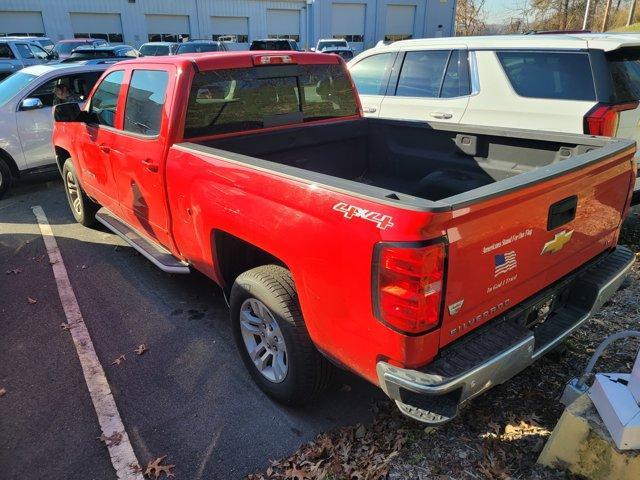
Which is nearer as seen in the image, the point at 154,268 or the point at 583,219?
the point at 583,219

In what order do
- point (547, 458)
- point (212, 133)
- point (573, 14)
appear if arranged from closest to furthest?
point (547, 458) → point (212, 133) → point (573, 14)

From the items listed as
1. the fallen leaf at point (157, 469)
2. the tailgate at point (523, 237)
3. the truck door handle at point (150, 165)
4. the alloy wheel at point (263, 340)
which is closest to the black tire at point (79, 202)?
the truck door handle at point (150, 165)

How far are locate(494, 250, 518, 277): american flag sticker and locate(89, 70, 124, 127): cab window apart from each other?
355 cm

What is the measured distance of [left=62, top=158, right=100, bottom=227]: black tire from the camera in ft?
18.9

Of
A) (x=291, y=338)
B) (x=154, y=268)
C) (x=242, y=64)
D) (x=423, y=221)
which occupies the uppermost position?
(x=242, y=64)

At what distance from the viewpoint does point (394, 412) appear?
298 centimetres

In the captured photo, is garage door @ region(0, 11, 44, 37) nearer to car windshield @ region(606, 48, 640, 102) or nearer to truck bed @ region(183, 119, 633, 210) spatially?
truck bed @ region(183, 119, 633, 210)

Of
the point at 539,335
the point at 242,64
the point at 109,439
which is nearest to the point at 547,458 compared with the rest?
the point at 539,335

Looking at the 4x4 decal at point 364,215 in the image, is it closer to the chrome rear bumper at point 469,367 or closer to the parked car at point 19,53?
the chrome rear bumper at point 469,367

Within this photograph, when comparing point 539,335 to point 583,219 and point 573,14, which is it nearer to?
point 583,219

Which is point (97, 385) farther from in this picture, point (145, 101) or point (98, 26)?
point (98, 26)

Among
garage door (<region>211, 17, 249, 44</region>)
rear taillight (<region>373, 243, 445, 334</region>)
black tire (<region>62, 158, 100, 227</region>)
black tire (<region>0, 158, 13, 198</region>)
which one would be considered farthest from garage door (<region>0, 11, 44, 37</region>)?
rear taillight (<region>373, 243, 445, 334</region>)

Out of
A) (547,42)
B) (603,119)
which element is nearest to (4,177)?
(547,42)

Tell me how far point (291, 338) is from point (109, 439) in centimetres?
126
